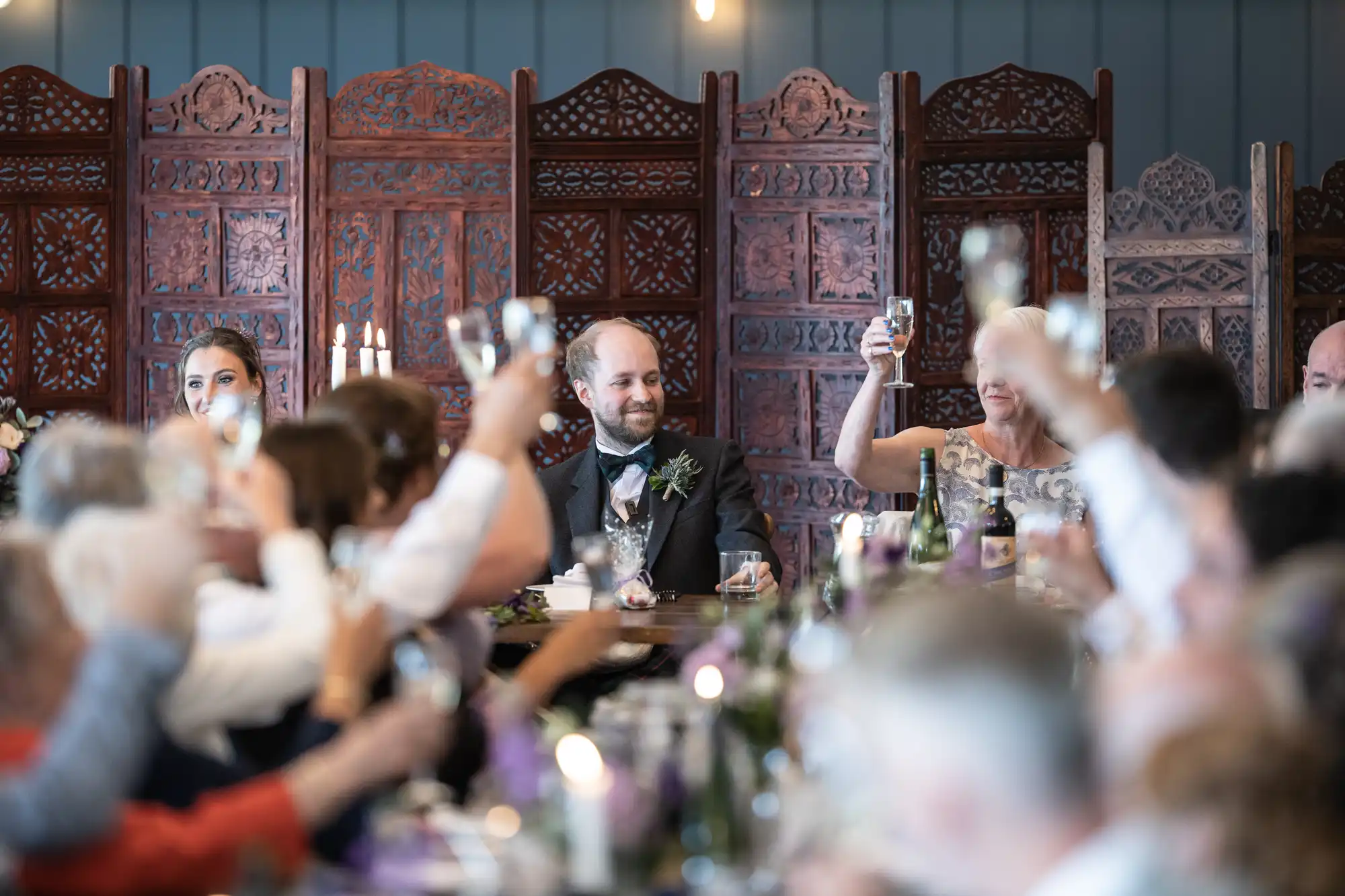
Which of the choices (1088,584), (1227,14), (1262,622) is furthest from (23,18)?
(1262,622)

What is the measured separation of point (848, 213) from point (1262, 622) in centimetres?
495

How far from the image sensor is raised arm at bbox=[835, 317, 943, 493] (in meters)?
3.96

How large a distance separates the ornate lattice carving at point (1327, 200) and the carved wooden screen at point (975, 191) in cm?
84

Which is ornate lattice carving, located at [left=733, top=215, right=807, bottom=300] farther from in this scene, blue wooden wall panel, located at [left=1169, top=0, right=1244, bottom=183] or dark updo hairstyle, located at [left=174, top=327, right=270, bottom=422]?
blue wooden wall panel, located at [left=1169, top=0, right=1244, bottom=183]

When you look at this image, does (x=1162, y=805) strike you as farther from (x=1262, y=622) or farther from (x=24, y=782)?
(x=24, y=782)

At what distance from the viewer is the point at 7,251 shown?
6.27 metres

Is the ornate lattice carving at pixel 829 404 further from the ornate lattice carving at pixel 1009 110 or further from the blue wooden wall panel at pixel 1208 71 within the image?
the blue wooden wall panel at pixel 1208 71

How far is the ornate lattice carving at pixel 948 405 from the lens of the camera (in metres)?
6.18

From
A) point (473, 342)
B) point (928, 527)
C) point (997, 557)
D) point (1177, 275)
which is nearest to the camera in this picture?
point (473, 342)

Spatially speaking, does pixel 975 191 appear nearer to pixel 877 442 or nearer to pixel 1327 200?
pixel 1327 200

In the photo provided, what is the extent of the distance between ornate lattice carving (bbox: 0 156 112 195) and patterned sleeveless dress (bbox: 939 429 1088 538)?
397 centimetres

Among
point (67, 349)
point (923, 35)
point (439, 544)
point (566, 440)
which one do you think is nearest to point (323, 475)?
point (439, 544)

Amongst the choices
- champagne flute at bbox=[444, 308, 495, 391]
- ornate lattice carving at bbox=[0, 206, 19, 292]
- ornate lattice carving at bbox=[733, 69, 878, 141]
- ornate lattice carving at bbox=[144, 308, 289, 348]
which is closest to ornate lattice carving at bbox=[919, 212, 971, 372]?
ornate lattice carving at bbox=[733, 69, 878, 141]

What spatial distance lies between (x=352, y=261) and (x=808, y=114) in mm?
2073
